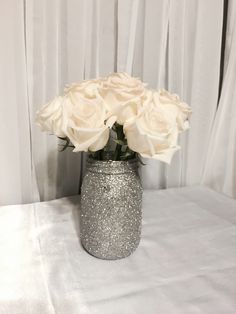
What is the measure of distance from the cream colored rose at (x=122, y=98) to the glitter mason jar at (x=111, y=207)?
100 mm

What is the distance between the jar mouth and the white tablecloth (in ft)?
0.61

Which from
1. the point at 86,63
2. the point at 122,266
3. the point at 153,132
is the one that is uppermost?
the point at 86,63

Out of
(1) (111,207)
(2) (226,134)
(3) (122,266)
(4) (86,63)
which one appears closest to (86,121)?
(1) (111,207)

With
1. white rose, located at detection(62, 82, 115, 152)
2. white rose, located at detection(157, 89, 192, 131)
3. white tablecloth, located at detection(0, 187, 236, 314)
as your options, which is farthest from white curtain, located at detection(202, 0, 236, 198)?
white rose, located at detection(62, 82, 115, 152)

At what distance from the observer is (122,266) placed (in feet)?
2.05

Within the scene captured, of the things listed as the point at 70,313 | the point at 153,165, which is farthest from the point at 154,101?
the point at 153,165

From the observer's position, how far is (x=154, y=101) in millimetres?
568

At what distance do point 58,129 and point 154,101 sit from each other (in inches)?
7.0

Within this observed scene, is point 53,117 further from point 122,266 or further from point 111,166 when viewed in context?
point 122,266

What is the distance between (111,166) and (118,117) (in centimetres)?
10

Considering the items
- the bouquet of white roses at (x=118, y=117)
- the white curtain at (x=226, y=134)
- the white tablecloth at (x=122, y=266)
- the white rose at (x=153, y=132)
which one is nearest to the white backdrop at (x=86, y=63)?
the white curtain at (x=226, y=134)

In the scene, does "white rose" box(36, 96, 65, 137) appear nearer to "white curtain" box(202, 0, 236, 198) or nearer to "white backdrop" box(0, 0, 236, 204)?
"white backdrop" box(0, 0, 236, 204)

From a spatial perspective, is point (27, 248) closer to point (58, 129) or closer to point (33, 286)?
point (33, 286)

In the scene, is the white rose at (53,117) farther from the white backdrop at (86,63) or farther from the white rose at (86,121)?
the white backdrop at (86,63)
